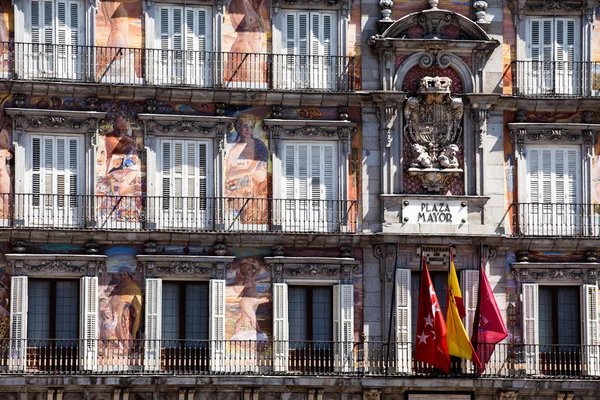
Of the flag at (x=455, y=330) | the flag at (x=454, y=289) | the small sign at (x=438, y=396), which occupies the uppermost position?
the flag at (x=454, y=289)

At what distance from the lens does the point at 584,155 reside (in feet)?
157

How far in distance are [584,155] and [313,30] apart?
8004 millimetres

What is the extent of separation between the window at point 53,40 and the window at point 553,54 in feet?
39.8

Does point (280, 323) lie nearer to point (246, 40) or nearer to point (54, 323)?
point (54, 323)

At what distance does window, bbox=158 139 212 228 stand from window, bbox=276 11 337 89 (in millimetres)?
2989

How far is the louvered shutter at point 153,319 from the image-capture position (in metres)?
45.8

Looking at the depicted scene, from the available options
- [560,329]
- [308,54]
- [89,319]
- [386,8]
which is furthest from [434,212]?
[89,319]

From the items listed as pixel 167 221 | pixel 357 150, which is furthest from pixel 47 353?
pixel 357 150

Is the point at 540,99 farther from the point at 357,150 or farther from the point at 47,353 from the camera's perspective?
the point at 47,353

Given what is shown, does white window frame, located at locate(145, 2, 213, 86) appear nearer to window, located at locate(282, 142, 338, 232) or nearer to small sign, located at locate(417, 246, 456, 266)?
window, located at locate(282, 142, 338, 232)

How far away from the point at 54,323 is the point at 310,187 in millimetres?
7563

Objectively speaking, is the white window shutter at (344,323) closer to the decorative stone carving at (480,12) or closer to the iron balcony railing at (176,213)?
the iron balcony railing at (176,213)

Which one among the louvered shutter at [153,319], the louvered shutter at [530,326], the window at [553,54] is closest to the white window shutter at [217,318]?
the louvered shutter at [153,319]

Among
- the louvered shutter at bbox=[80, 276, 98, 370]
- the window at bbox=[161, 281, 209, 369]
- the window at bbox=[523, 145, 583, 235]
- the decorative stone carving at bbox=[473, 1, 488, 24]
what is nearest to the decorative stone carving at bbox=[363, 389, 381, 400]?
the window at bbox=[161, 281, 209, 369]
